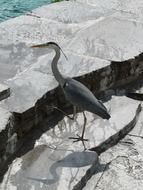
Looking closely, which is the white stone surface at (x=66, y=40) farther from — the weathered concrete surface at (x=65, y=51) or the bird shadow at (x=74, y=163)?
the bird shadow at (x=74, y=163)

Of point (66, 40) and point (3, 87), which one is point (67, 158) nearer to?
point (3, 87)

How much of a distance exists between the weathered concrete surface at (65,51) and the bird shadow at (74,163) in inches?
14.6

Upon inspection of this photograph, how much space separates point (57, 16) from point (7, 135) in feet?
8.88

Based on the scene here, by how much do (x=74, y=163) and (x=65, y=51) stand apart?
1.62 meters

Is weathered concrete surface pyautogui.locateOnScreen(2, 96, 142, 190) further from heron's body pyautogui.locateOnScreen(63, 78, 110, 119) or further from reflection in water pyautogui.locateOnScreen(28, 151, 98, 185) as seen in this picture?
heron's body pyautogui.locateOnScreen(63, 78, 110, 119)

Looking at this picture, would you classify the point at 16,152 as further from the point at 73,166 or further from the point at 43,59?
the point at 43,59

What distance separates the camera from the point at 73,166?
11.0 ft

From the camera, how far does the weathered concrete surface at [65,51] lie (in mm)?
3744

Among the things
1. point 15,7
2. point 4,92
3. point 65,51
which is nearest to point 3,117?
point 4,92

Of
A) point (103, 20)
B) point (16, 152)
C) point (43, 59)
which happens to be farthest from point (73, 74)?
point (103, 20)

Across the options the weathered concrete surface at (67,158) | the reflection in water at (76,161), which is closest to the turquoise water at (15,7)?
the weathered concrete surface at (67,158)

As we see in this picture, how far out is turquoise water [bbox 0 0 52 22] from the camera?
680 cm

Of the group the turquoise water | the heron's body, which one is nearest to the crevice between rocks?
the heron's body

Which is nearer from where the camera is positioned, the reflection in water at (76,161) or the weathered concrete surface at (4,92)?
the reflection in water at (76,161)
